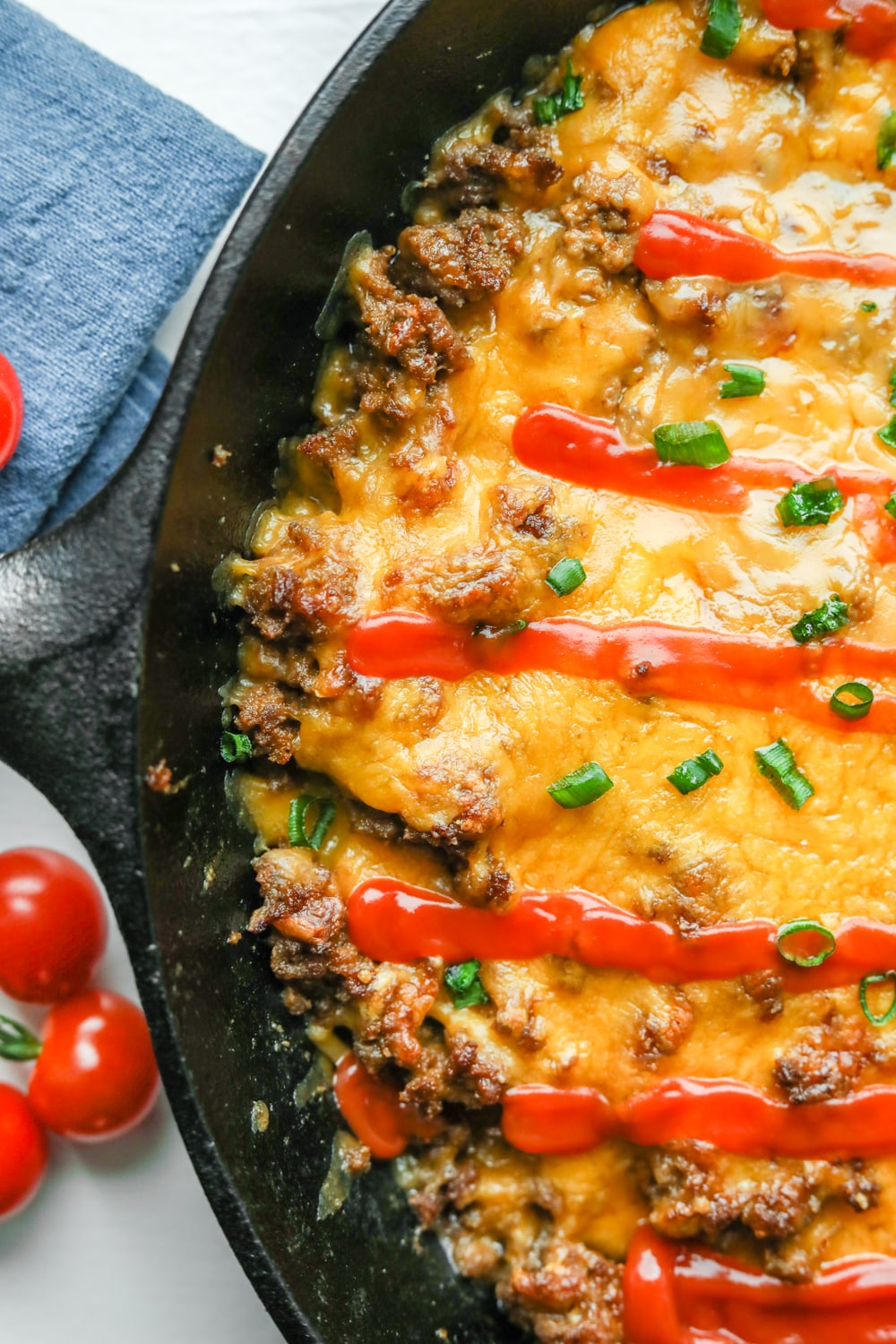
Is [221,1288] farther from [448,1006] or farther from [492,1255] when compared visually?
[448,1006]

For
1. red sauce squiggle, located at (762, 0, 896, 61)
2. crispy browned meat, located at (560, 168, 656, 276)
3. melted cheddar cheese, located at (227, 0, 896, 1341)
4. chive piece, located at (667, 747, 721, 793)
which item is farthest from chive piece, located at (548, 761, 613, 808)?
red sauce squiggle, located at (762, 0, 896, 61)

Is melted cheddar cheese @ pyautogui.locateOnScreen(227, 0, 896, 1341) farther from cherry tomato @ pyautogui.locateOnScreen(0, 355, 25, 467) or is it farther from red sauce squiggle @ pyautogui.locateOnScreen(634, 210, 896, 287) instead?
cherry tomato @ pyautogui.locateOnScreen(0, 355, 25, 467)

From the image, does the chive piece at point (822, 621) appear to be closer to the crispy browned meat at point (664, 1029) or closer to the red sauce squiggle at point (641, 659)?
the red sauce squiggle at point (641, 659)

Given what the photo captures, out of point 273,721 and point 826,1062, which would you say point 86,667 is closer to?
point 273,721

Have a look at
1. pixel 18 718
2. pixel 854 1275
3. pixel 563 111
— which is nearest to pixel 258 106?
pixel 563 111

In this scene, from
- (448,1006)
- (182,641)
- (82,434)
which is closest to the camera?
(182,641)

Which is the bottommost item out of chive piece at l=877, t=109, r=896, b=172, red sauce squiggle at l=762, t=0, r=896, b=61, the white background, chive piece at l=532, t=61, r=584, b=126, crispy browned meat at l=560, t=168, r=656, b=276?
the white background

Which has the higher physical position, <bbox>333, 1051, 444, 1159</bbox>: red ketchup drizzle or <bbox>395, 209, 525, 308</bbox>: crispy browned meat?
<bbox>395, 209, 525, 308</bbox>: crispy browned meat
